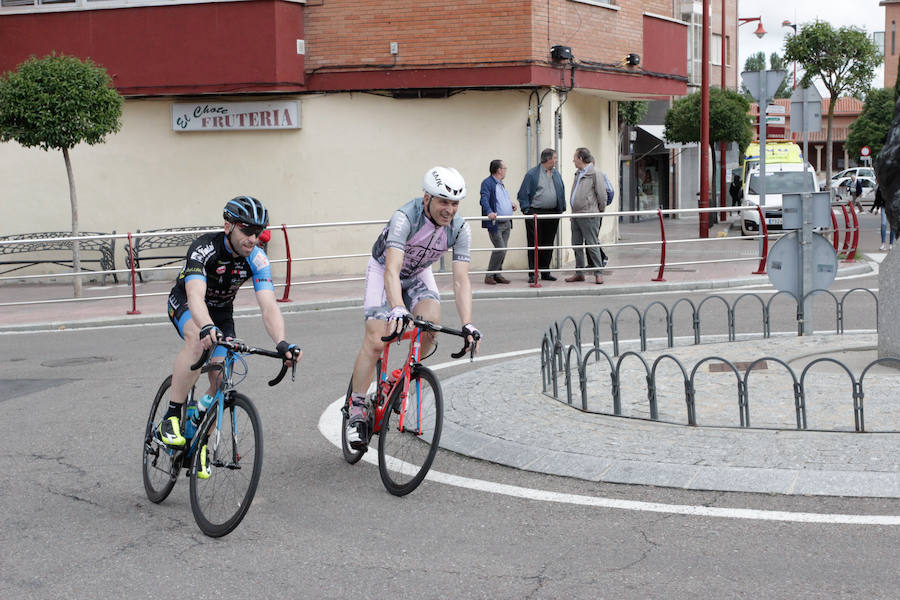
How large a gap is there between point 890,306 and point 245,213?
5.45m

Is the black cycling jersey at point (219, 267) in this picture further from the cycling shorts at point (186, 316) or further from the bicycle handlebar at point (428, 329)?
the bicycle handlebar at point (428, 329)

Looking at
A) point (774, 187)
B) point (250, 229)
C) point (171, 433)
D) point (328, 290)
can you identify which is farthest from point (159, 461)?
point (774, 187)

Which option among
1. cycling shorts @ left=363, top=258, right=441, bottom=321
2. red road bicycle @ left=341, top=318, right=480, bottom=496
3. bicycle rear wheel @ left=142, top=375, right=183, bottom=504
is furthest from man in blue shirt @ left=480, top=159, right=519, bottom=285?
bicycle rear wheel @ left=142, top=375, right=183, bottom=504

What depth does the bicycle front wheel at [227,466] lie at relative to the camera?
534cm

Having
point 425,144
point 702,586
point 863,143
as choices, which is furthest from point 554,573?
point 863,143

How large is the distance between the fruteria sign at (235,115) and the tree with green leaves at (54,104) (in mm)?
3446

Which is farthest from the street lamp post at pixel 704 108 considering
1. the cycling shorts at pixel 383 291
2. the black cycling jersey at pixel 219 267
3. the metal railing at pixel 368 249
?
the black cycling jersey at pixel 219 267

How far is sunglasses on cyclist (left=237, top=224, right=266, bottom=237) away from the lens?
5.61 metres

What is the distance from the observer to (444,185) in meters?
6.23

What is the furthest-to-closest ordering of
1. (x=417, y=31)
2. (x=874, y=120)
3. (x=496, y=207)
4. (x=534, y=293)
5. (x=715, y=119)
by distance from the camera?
(x=874, y=120) < (x=715, y=119) < (x=417, y=31) < (x=496, y=207) < (x=534, y=293)

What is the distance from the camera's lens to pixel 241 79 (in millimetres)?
20438

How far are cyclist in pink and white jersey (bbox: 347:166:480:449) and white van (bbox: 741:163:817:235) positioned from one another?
71.2ft

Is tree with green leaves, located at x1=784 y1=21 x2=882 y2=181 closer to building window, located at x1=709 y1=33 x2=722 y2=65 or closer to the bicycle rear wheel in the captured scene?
building window, located at x1=709 y1=33 x2=722 y2=65

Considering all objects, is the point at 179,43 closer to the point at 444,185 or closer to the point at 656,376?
the point at 656,376
